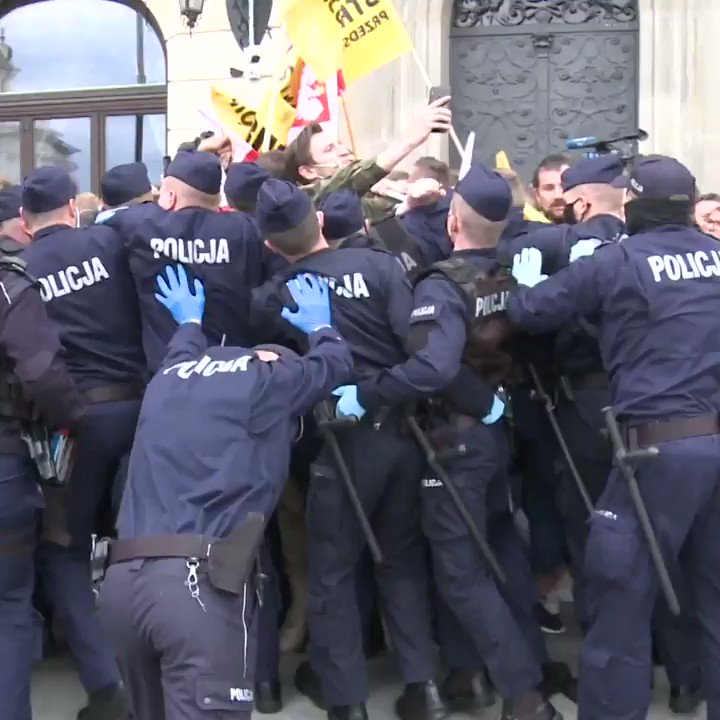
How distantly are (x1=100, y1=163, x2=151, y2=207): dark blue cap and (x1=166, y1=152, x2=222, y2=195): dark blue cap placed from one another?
73cm

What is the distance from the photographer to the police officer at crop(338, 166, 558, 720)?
449 cm

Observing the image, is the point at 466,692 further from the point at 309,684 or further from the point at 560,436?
the point at 560,436

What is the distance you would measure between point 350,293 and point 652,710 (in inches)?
83.9

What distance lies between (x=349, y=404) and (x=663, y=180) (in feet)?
4.61

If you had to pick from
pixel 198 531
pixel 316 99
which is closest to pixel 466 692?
pixel 198 531

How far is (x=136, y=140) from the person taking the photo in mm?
12344

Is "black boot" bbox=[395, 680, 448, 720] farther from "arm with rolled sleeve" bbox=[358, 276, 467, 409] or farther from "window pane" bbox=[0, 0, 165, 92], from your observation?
"window pane" bbox=[0, 0, 165, 92]

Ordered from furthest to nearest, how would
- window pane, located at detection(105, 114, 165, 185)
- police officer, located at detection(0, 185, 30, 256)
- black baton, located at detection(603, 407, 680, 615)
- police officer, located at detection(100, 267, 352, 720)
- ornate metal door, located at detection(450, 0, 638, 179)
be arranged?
window pane, located at detection(105, 114, 165, 185) < ornate metal door, located at detection(450, 0, 638, 179) < police officer, located at detection(0, 185, 30, 256) < black baton, located at detection(603, 407, 680, 615) < police officer, located at detection(100, 267, 352, 720)

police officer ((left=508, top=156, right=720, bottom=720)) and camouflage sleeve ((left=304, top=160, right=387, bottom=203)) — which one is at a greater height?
camouflage sleeve ((left=304, top=160, right=387, bottom=203))

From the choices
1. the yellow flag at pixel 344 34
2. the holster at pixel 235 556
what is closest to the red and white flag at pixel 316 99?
the yellow flag at pixel 344 34

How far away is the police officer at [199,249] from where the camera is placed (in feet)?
15.6

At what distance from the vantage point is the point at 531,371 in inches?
200

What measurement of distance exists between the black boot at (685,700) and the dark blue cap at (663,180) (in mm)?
2017

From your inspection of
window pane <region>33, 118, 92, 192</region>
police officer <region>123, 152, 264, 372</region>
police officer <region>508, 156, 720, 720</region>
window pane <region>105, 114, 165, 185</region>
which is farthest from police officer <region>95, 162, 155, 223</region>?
window pane <region>33, 118, 92, 192</region>
